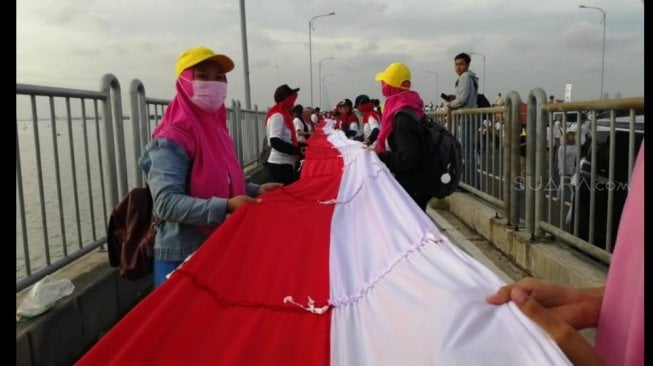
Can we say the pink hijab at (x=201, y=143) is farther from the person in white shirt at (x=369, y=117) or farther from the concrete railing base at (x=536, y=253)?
the person in white shirt at (x=369, y=117)

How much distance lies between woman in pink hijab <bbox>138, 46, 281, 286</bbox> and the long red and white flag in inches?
7.1

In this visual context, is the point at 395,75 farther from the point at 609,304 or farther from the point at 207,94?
the point at 609,304

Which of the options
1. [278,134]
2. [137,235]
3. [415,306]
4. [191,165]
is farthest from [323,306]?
[278,134]

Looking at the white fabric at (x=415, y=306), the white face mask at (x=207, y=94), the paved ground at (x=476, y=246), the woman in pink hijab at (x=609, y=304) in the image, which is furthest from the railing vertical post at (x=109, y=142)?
the woman in pink hijab at (x=609, y=304)

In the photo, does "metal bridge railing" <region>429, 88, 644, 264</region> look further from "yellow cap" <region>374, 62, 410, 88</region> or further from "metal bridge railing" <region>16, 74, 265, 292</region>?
"metal bridge railing" <region>16, 74, 265, 292</region>

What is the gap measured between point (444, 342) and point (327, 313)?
0.69 m

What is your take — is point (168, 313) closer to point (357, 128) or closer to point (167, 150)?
point (167, 150)

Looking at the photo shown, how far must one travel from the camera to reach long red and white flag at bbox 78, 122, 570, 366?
124 cm

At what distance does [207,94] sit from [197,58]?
18 centimetres

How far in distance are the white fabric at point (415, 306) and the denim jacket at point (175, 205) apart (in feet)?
2.04

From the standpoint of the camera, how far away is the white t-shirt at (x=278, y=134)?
6.84 metres

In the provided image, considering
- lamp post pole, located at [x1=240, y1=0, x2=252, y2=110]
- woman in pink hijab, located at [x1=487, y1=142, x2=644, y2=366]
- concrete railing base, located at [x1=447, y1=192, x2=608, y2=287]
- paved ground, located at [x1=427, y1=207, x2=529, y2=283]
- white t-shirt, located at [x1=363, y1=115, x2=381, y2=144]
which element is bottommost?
paved ground, located at [x1=427, y1=207, x2=529, y2=283]

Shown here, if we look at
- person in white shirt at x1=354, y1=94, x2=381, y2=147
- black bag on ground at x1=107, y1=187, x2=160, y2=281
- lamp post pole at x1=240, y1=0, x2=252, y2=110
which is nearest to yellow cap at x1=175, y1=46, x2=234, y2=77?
black bag on ground at x1=107, y1=187, x2=160, y2=281

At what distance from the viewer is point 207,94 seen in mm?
2625
